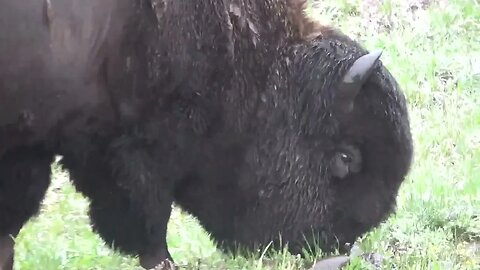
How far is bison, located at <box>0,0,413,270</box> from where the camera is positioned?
4215 millimetres

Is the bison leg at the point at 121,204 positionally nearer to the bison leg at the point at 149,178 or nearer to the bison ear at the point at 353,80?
the bison leg at the point at 149,178

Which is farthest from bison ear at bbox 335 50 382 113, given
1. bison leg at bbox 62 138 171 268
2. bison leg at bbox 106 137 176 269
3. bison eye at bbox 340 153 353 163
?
bison leg at bbox 62 138 171 268

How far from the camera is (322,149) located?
4.64 m

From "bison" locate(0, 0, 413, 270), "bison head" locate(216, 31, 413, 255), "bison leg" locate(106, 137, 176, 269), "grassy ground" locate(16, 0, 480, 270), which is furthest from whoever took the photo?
"grassy ground" locate(16, 0, 480, 270)

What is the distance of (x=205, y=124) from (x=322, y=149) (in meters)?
0.58

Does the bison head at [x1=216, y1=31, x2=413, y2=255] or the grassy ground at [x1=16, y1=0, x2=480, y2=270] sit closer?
the bison head at [x1=216, y1=31, x2=413, y2=255]

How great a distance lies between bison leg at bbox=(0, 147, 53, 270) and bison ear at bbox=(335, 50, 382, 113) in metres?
1.37

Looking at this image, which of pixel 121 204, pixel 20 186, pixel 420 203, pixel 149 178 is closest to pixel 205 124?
pixel 149 178

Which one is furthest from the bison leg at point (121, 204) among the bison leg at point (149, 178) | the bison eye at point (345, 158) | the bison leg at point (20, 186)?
the bison eye at point (345, 158)

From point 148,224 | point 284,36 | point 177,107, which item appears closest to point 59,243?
point 148,224

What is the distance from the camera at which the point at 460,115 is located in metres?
7.22

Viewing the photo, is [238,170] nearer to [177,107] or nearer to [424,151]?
[177,107]

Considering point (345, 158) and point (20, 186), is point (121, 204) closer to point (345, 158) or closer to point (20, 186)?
point (20, 186)

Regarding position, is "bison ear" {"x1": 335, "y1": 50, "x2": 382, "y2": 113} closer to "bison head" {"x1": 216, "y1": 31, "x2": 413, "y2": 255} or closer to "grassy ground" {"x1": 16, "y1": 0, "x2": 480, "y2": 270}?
"bison head" {"x1": 216, "y1": 31, "x2": 413, "y2": 255}
